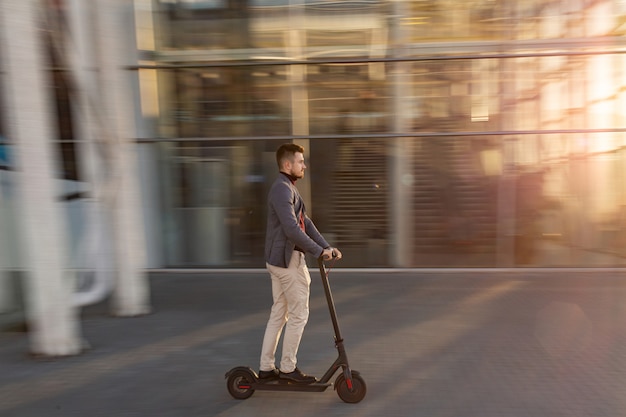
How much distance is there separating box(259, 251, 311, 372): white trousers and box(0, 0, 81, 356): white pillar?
2106mm

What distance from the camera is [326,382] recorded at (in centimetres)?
338

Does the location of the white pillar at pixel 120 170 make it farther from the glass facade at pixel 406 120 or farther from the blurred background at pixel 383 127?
the glass facade at pixel 406 120

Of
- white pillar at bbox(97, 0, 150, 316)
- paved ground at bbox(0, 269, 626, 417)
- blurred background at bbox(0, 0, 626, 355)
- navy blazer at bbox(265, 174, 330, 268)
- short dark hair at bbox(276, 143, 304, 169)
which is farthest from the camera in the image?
blurred background at bbox(0, 0, 626, 355)

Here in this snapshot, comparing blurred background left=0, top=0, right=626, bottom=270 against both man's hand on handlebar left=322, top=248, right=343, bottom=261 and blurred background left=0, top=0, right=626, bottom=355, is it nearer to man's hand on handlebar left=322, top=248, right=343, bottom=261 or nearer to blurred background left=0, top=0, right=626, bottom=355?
blurred background left=0, top=0, right=626, bottom=355

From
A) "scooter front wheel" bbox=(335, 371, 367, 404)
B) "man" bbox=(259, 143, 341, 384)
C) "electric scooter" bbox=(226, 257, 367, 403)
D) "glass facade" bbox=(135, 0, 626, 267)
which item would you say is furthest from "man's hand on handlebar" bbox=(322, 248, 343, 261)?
"glass facade" bbox=(135, 0, 626, 267)

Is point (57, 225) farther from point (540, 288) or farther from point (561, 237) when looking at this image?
point (561, 237)

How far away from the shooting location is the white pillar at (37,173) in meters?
3.82

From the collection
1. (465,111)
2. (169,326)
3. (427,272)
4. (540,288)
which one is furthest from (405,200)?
(169,326)

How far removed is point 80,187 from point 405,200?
17.5ft

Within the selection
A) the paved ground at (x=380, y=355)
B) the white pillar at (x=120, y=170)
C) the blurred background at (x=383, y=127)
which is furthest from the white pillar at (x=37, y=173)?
the blurred background at (x=383, y=127)

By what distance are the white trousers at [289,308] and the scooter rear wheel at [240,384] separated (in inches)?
5.1

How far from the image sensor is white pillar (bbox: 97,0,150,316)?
16.3 ft

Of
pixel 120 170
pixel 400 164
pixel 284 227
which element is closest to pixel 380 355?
pixel 284 227

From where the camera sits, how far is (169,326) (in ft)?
16.8
